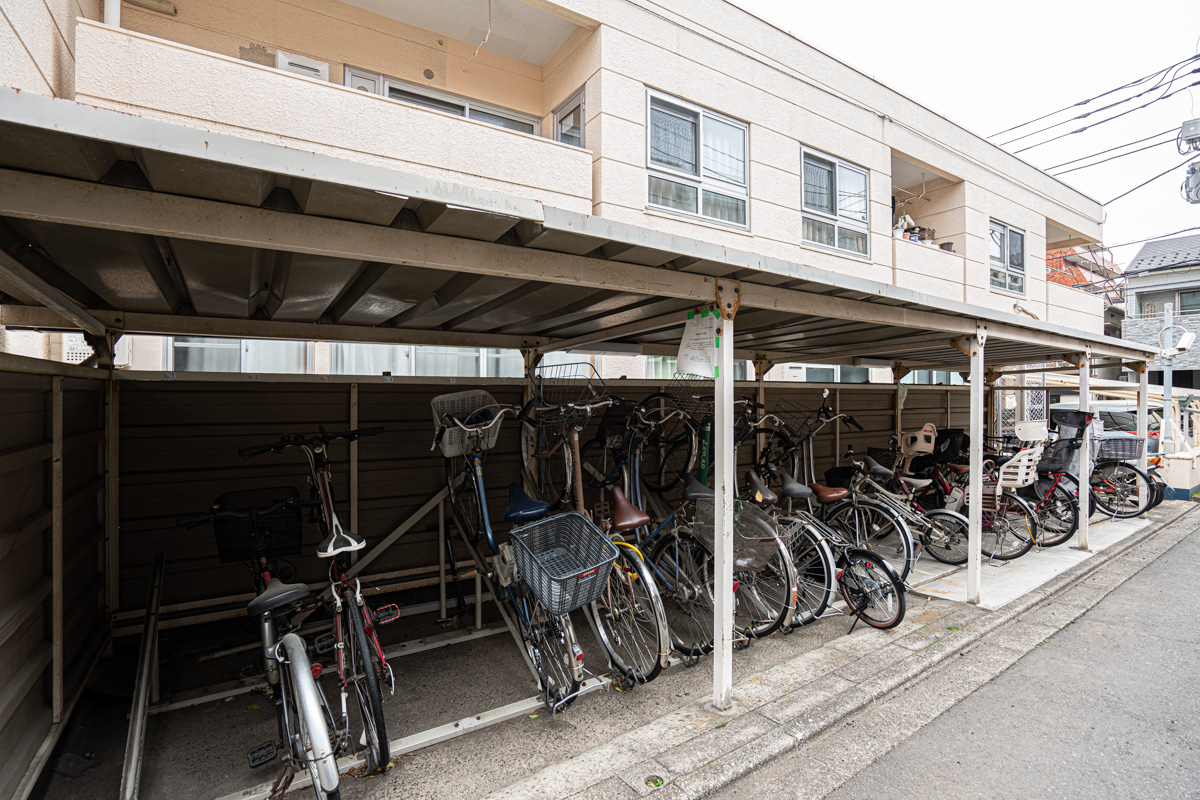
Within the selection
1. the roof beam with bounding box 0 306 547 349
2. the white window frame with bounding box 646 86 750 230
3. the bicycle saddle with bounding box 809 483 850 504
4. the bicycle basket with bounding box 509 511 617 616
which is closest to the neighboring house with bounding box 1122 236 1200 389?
the white window frame with bounding box 646 86 750 230

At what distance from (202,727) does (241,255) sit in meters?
2.36

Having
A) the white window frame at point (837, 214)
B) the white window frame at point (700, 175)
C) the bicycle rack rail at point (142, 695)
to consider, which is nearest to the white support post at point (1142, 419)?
the white window frame at point (837, 214)

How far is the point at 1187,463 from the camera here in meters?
8.62

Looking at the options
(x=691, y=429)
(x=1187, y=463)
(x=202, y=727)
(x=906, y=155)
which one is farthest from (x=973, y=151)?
(x=202, y=727)

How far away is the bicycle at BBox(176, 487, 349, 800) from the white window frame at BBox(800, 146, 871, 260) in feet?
22.2

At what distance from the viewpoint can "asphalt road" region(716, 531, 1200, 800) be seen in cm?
231

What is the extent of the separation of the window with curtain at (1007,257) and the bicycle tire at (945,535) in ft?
19.9

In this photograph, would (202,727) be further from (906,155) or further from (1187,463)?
(1187,463)

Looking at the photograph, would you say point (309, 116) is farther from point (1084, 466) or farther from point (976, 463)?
point (1084, 466)

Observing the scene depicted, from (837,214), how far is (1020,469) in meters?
4.11

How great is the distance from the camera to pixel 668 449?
484 centimetres

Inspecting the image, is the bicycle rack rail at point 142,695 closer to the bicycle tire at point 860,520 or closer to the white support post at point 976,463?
the bicycle tire at point 860,520

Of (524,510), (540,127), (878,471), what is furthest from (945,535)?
(540,127)

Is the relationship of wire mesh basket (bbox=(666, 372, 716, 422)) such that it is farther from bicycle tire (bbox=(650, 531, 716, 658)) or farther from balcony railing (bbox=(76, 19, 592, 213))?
balcony railing (bbox=(76, 19, 592, 213))
